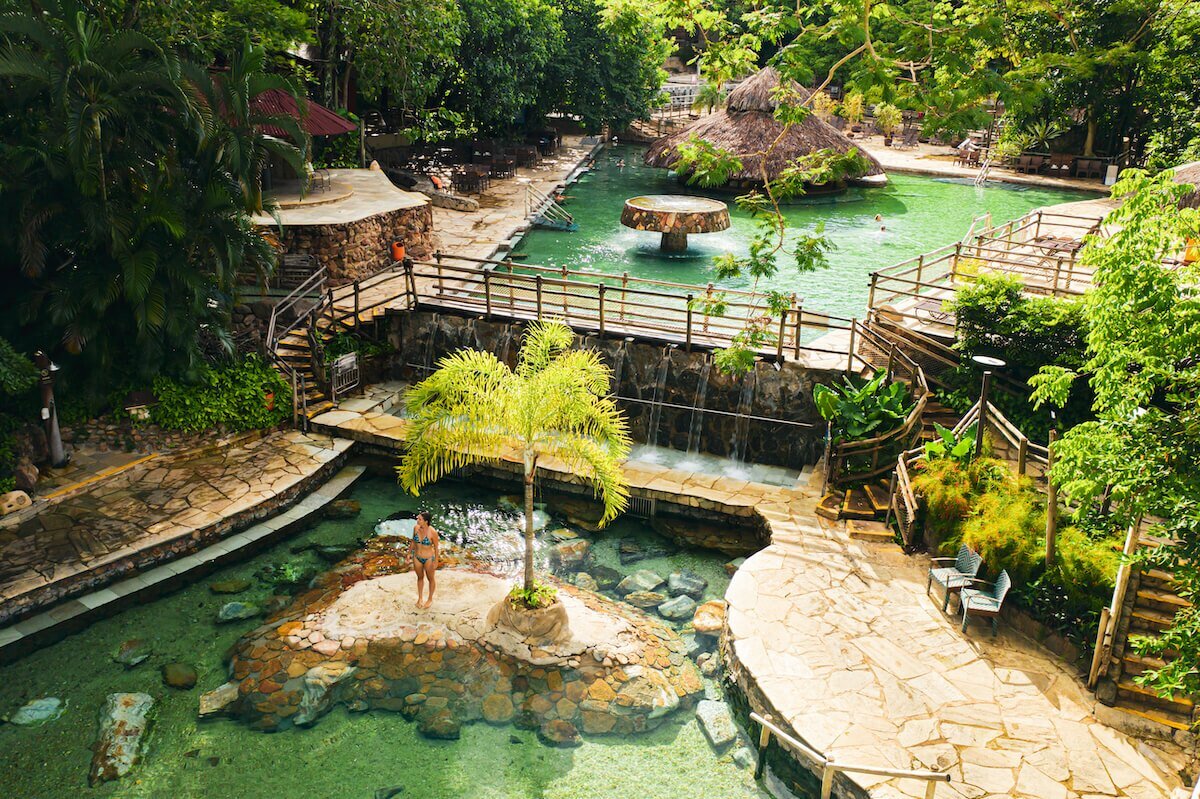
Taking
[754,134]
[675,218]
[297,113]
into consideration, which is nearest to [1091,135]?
[754,134]

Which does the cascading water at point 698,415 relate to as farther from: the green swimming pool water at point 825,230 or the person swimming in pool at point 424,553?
the green swimming pool water at point 825,230

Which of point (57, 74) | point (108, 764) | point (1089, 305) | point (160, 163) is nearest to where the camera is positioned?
point (1089, 305)

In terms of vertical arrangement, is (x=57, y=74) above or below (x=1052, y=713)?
above

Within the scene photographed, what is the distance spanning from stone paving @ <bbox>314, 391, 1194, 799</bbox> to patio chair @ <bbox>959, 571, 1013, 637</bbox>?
0.80ft

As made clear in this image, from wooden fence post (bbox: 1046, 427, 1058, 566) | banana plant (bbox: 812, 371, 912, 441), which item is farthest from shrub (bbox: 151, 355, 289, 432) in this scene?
wooden fence post (bbox: 1046, 427, 1058, 566)

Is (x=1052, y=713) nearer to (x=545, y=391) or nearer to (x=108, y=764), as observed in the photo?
(x=545, y=391)

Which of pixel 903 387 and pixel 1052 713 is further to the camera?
pixel 903 387

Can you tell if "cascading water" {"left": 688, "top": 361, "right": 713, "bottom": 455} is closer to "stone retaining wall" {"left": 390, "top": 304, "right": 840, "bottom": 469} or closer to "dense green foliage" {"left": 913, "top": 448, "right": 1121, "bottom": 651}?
"stone retaining wall" {"left": 390, "top": 304, "right": 840, "bottom": 469}

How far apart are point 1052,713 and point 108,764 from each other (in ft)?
34.8

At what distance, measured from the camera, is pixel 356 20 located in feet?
81.3

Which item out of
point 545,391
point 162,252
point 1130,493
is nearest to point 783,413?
point 545,391

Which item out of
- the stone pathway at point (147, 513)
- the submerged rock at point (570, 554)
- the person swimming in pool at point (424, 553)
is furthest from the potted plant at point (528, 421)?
the stone pathway at point (147, 513)

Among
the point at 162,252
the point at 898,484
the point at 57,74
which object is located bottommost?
the point at 898,484

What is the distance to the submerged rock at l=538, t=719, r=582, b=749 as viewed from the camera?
10.7 m
